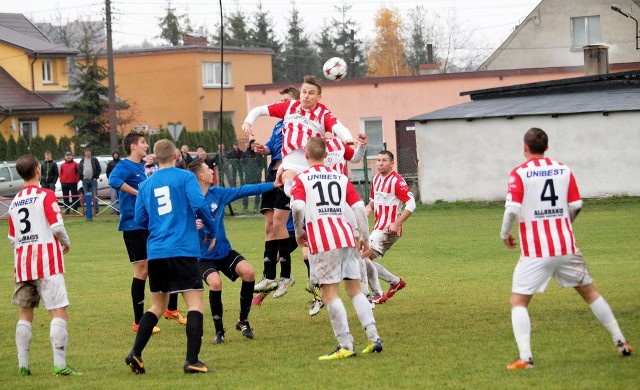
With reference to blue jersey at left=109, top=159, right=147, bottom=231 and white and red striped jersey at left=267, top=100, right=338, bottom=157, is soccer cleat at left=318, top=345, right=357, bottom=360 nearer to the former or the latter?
white and red striped jersey at left=267, top=100, right=338, bottom=157

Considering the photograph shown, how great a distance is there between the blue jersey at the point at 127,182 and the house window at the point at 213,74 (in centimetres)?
5999

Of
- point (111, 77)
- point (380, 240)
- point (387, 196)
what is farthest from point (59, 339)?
point (111, 77)

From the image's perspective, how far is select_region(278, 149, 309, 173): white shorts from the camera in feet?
41.6

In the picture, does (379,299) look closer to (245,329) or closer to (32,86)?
(245,329)

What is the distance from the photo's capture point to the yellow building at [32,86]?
6094 cm

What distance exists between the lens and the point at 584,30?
59.2 meters

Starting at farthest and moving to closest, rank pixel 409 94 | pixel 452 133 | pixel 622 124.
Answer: pixel 409 94 → pixel 452 133 → pixel 622 124

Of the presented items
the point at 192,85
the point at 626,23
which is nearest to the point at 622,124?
the point at 626,23

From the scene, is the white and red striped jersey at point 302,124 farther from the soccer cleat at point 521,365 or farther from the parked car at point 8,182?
the parked car at point 8,182

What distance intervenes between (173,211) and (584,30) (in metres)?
52.4

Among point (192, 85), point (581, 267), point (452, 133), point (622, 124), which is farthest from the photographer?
point (192, 85)

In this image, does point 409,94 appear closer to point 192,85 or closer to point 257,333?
point 192,85

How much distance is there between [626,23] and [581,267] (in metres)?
51.8

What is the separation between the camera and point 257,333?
41.1 feet
